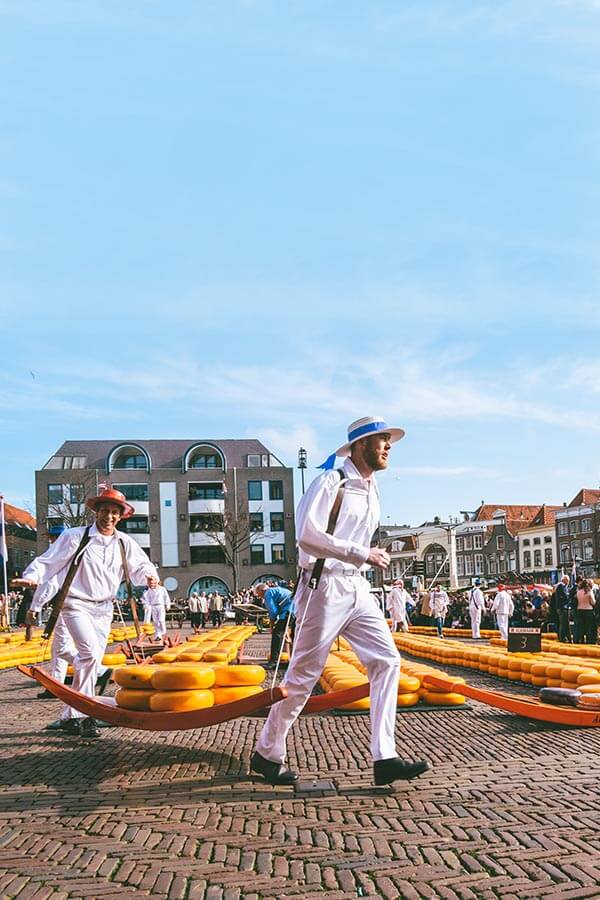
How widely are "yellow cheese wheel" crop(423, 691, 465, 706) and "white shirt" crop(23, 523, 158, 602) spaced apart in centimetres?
314

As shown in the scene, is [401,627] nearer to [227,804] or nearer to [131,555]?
[131,555]

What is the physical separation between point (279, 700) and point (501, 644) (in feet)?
51.3

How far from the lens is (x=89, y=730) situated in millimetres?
7543

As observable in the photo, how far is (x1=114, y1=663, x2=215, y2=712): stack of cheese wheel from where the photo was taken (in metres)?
6.87

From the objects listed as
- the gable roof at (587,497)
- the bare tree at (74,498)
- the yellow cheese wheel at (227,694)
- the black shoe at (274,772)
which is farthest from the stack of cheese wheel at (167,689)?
the gable roof at (587,497)

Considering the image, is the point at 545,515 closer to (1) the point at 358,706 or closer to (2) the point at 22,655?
(2) the point at 22,655

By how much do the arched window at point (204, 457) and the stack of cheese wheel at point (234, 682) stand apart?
68.8 meters

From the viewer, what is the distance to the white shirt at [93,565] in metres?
8.05

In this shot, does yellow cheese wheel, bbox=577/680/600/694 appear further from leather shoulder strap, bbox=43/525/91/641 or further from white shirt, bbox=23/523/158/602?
leather shoulder strap, bbox=43/525/91/641

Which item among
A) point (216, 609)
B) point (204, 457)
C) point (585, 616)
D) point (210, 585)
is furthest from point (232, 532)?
point (585, 616)

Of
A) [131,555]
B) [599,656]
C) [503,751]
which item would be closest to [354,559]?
[503,751]

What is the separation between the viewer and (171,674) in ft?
23.0

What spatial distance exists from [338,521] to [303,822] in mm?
1757

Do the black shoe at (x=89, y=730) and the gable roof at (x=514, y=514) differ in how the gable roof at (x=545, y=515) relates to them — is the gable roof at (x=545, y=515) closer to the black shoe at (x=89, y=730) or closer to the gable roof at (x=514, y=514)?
the gable roof at (x=514, y=514)
